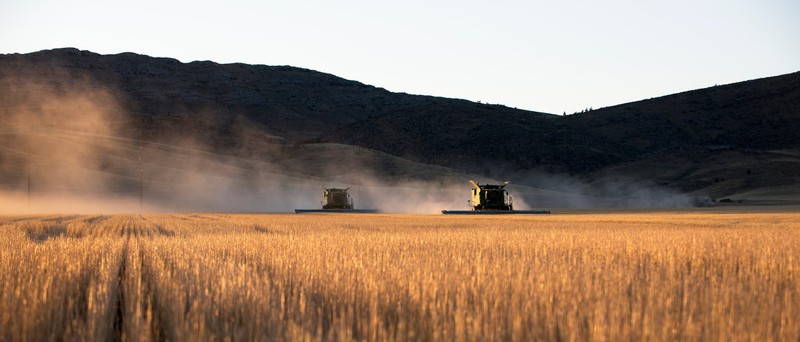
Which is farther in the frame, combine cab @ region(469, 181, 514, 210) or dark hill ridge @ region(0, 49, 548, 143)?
dark hill ridge @ region(0, 49, 548, 143)

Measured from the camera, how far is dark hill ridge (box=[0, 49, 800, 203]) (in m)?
108

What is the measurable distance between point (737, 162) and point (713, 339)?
4119 inches

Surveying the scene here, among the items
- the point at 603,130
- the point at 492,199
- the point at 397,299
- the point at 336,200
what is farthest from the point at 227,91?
the point at 397,299

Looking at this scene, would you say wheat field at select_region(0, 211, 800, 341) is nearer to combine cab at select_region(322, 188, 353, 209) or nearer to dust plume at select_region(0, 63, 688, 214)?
combine cab at select_region(322, 188, 353, 209)

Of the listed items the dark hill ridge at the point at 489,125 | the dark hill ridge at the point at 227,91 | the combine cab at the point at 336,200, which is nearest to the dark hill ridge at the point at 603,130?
the dark hill ridge at the point at 489,125

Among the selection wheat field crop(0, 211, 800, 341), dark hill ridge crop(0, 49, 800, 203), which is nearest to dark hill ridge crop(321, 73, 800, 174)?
dark hill ridge crop(0, 49, 800, 203)

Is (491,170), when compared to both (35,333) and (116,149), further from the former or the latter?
(35,333)

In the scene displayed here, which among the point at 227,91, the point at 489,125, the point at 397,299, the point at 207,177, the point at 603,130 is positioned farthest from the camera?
the point at 227,91

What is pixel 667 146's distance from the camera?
11850 cm

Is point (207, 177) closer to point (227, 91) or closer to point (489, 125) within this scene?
point (489, 125)

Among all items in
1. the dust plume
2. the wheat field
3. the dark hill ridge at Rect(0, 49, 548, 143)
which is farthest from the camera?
the dark hill ridge at Rect(0, 49, 548, 143)

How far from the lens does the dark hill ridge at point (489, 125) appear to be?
10750 cm

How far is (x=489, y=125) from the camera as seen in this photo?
130375mm

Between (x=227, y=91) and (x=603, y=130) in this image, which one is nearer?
(x=603, y=130)
